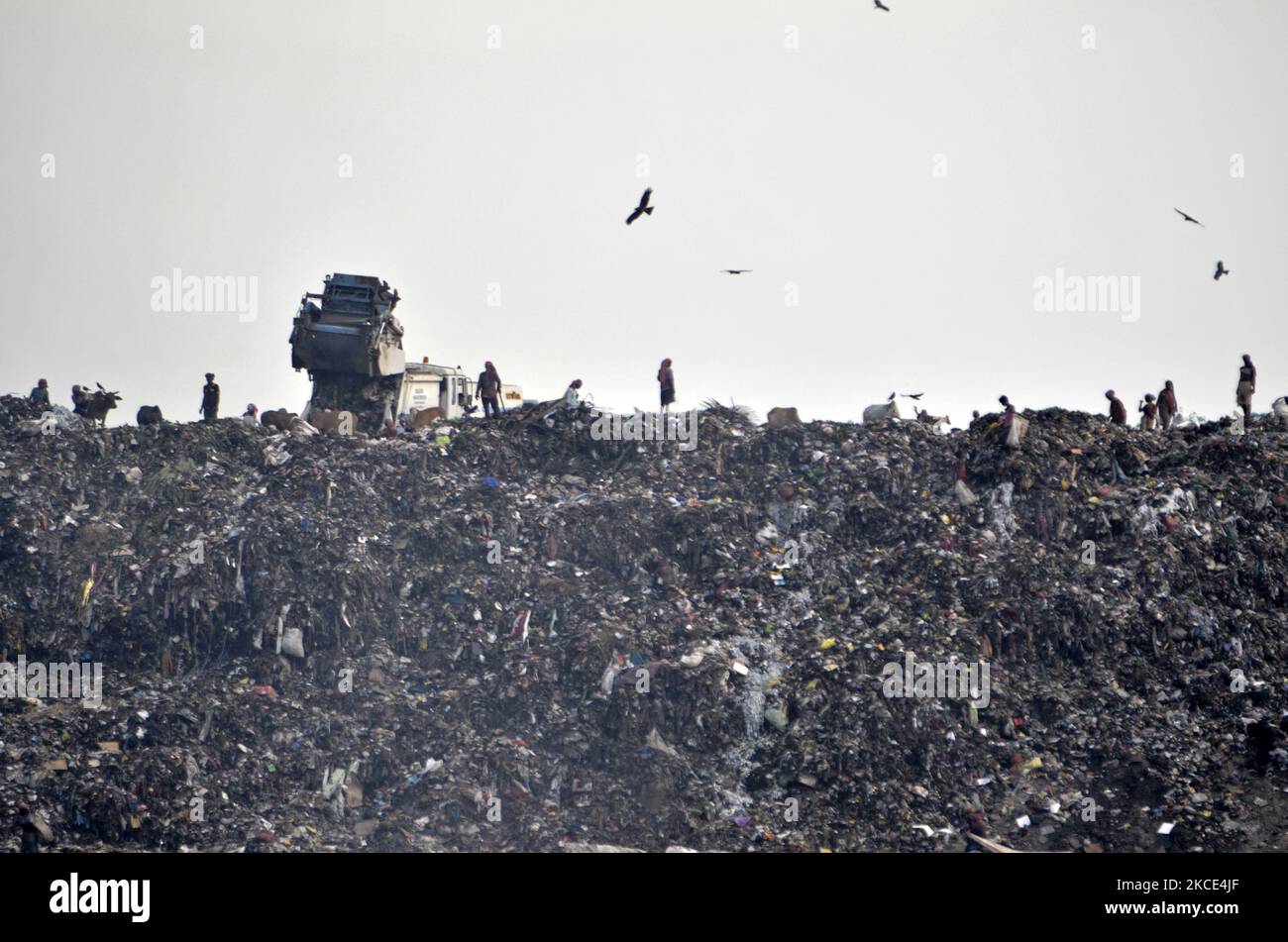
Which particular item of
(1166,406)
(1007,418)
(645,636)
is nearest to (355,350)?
(645,636)

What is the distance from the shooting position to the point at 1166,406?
21.6 metres

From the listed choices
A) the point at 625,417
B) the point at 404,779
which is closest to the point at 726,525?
the point at 625,417

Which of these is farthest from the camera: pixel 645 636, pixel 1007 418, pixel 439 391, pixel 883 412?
pixel 439 391

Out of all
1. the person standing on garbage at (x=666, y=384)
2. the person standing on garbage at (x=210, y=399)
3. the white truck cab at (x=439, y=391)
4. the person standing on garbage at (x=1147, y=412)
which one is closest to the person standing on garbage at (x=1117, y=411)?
the person standing on garbage at (x=1147, y=412)

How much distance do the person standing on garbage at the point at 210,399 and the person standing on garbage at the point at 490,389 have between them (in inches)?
159

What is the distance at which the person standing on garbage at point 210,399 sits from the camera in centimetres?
2267

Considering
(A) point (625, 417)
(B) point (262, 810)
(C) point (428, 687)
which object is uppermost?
(A) point (625, 417)

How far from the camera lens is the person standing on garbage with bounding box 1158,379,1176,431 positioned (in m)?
21.7

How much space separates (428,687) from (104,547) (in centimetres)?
488

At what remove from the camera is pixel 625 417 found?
21047 millimetres

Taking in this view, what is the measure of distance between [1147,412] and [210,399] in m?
14.0

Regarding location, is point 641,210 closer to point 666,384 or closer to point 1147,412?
point 666,384

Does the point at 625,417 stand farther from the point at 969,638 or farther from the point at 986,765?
the point at 986,765

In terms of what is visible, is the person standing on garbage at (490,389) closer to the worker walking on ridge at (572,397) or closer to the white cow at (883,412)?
the worker walking on ridge at (572,397)
